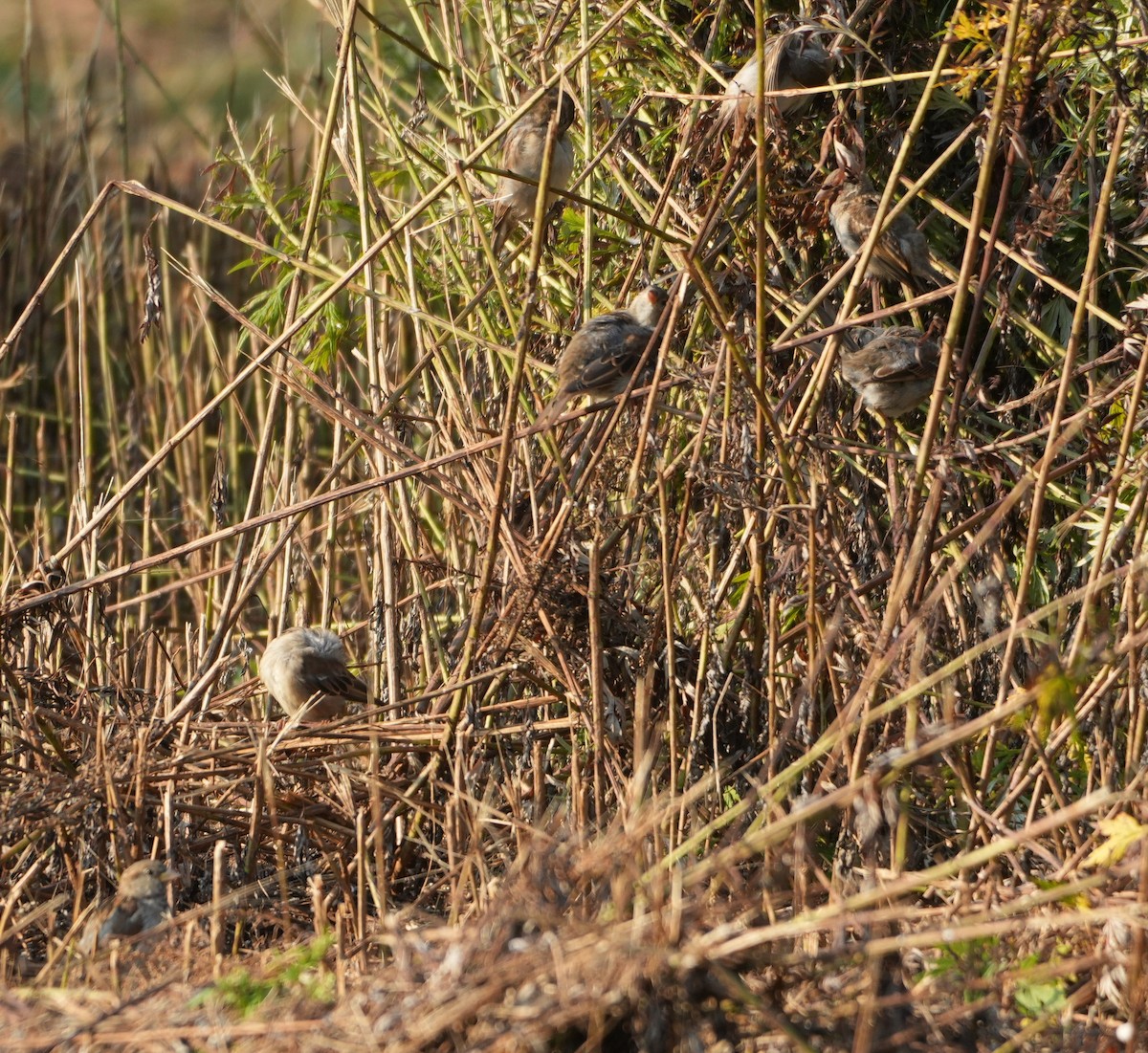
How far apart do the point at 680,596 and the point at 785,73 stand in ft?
4.97

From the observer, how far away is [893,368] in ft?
11.6

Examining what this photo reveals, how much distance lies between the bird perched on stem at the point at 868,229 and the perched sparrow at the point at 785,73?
0.18 meters

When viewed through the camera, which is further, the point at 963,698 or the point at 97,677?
the point at 97,677

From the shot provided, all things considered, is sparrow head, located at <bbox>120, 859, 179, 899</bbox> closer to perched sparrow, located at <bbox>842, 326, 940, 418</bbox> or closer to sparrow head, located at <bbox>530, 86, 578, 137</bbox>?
perched sparrow, located at <bbox>842, 326, 940, 418</bbox>

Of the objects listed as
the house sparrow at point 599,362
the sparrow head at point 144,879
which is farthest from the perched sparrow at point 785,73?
the sparrow head at point 144,879

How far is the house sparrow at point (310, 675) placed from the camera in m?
4.05

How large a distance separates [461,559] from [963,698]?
5.45ft

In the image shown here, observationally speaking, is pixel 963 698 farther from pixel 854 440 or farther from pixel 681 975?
pixel 681 975

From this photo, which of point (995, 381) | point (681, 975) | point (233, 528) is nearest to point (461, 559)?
point (233, 528)

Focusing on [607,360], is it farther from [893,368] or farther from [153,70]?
[153,70]

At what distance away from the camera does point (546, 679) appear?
3971 millimetres

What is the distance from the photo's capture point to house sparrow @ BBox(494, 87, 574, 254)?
398cm

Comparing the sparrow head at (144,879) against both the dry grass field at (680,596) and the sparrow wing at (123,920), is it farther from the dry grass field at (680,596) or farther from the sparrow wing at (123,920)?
the dry grass field at (680,596)

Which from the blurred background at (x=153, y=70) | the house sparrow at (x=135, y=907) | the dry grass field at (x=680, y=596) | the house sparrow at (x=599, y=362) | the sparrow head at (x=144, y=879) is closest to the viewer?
the dry grass field at (x=680, y=596)
